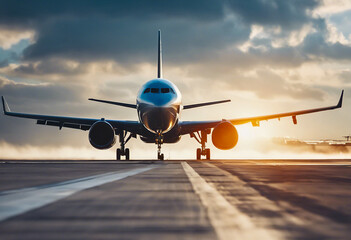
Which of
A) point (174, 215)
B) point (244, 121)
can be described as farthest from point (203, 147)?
point (174, 215)

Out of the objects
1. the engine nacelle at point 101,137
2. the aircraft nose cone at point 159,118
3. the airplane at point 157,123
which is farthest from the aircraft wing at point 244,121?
the engine nacelle at point 101,137

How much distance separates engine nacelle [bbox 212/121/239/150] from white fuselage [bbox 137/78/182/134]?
274 cm

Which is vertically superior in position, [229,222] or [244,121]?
[244,121]

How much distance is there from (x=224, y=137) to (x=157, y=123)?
4.36 m

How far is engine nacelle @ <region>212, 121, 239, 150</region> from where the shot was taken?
3169cm

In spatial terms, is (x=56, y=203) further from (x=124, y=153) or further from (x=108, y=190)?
(x=124, y=153)

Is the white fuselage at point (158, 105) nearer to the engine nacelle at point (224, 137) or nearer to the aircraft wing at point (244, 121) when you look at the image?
the engine nacelle at point (224, 137)

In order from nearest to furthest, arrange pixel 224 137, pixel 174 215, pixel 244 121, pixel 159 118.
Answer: pixel 174 215 → pixel 159 118 → pixel 224 137 → pixel 244 121

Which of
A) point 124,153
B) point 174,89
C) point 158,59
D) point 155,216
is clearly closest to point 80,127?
point 124,153

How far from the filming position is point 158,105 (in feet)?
98.5

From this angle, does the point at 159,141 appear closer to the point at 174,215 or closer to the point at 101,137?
the point at 101,137

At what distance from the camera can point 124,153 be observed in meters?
37.1

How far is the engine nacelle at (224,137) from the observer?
31.7 m

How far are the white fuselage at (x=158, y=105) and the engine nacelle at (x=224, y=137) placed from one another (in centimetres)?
274
